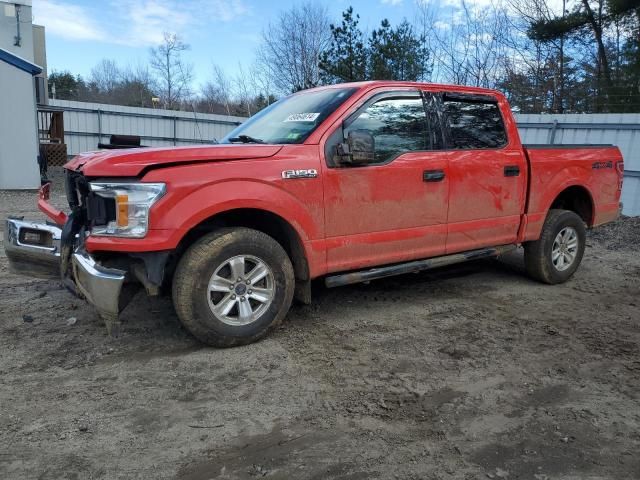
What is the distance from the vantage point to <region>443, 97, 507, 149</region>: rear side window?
501 centimetres

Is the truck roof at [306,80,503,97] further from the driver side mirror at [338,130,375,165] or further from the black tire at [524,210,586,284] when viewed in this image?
the black tire at [524,210,586,284]

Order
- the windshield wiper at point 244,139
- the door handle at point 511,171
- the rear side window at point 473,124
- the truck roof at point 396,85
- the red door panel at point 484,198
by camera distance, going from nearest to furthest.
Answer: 1. the truck roof at point 396,85
2. the windshield wiper at point 244,139
3. the red door panel at point 484,198
4. the rear side window at point 473,124
5. the door handle at point 511,171

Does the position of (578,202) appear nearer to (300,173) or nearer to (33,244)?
(300,173)

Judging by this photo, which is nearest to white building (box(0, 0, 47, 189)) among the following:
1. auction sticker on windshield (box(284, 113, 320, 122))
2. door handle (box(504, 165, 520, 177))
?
auction sticker on windshield (box(284, 113, 320, 122))

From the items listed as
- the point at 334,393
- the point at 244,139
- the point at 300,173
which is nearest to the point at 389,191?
the point at 300,173

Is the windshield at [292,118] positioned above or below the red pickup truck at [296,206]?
above

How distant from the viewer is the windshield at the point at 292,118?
14.1ft

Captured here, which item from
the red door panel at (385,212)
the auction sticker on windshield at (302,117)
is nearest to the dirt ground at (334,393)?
the red door panel at (385,212)

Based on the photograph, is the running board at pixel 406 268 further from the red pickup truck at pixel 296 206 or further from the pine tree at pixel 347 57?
the pine tree at pixel 347 57

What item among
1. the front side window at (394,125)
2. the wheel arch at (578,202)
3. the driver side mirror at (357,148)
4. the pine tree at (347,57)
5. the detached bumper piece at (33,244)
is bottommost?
the detached bumper piece at (33,244)

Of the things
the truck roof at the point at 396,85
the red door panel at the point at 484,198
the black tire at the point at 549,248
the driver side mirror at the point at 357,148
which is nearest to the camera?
the driver side mirror at the point at 357,148

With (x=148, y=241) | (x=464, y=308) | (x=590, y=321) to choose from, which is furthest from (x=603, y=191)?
(x=148, y=241)

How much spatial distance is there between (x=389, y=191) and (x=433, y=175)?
1.70 ft

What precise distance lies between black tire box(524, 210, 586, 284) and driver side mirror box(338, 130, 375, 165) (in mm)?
2623
